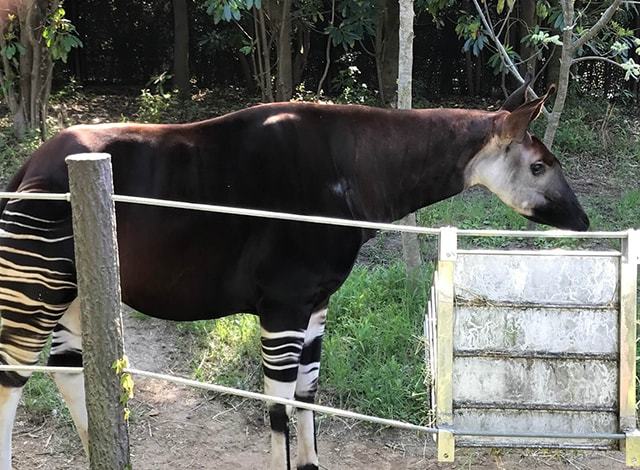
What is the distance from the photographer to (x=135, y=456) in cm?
330

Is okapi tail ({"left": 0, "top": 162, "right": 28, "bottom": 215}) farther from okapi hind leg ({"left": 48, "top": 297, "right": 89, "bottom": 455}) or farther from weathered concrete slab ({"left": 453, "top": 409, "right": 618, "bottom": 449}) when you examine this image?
weathered concrete slab ({"left": 453, "top": 409, "right": 618, "bottom": 449})

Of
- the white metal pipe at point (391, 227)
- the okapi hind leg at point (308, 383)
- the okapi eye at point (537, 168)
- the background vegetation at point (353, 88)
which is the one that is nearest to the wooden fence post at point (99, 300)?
the white metal pipe at point (391, 227)

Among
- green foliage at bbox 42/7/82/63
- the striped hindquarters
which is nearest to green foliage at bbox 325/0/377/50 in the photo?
green foliage at bbox 42/7/82/63

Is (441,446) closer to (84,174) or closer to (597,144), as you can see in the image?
(84,174)

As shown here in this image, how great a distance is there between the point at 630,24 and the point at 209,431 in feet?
24.6

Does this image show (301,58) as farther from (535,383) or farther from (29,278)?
(535,383)

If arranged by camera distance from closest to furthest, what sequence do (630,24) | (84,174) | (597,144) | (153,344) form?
(84,174) < (153,344) < (597,144) < (630,24)

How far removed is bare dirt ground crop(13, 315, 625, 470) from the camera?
3268 millimetres

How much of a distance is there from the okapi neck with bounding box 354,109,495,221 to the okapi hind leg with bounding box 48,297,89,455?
3.76 feet

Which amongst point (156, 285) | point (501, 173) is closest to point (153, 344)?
point (156, 285)

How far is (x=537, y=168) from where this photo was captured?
269 cm

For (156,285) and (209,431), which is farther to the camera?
(209,431)

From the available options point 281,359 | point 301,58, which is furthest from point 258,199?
point 301,58

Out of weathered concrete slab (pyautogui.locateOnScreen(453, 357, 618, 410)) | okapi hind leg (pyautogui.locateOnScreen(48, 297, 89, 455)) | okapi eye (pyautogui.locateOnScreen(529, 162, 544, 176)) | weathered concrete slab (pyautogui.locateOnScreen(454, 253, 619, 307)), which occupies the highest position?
okapi eye (pyautogui.locateOnScreen(529, 162, 544, 176))
